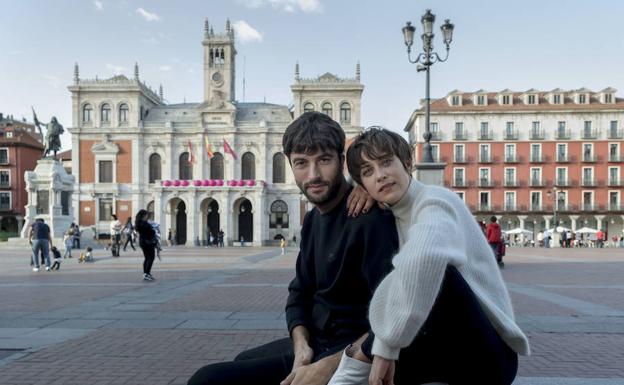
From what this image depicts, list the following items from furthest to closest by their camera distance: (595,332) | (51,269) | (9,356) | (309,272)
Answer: (51,269) < (595,332) < (9,356) < (309,272)

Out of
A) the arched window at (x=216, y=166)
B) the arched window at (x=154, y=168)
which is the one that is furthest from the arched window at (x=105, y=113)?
the arched window at (x=216, y=166)

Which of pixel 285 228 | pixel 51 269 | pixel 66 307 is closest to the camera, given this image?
pixel 66 307

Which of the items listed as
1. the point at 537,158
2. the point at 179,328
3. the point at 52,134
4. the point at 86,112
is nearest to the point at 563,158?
the point at 537,158

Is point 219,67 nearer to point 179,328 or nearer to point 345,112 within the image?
point 345,112

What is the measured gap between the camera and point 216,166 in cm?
4422

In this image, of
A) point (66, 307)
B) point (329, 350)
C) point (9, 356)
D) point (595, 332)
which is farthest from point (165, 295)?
point (329, 350)

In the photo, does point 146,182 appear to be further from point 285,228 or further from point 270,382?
point 270,382

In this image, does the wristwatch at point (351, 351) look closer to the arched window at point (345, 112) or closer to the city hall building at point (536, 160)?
the arched window at point (345, 112)

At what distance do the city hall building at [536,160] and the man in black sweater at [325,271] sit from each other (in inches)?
1855

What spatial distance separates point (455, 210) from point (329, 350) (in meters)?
0.80

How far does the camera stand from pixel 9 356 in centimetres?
448

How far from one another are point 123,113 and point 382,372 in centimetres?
4752

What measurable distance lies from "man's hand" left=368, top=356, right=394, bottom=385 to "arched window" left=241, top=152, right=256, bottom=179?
4291 cm

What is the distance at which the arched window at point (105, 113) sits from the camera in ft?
146
